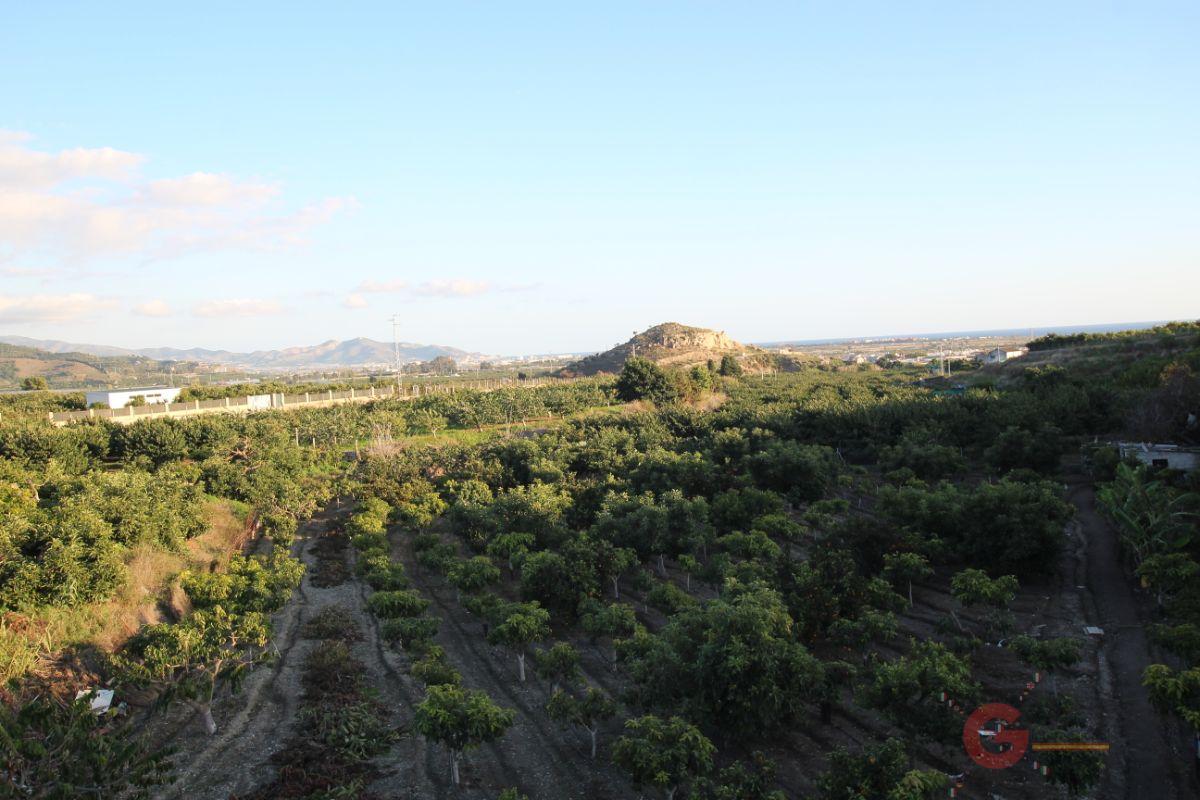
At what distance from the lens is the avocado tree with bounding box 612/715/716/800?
43.7ft

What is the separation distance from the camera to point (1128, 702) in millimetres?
17172

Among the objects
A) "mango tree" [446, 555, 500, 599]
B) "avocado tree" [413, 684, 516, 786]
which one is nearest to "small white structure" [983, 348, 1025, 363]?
"mango tree" [446, 555, 500, 599]

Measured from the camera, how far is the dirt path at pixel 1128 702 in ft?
47.0

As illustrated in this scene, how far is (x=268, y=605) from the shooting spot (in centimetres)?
2302

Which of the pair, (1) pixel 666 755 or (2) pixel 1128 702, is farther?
(2) pixel 1128 702

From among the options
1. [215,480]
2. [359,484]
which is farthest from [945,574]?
[215,480]

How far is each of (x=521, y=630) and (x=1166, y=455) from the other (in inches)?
1277

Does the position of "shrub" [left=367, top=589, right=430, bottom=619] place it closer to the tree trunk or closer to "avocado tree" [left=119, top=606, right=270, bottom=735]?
"avocado tree" [left=119, top=606, right=270, bottom=735]

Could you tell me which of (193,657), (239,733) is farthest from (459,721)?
(193,657)

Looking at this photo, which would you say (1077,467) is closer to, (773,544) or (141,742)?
(773,544)

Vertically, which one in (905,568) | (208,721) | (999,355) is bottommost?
(208,721)

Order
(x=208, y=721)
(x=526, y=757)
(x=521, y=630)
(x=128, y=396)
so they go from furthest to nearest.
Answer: (x=128, y=396) < (x=521, y=630) < (x=208, y=721) < (x=526, y=757)
